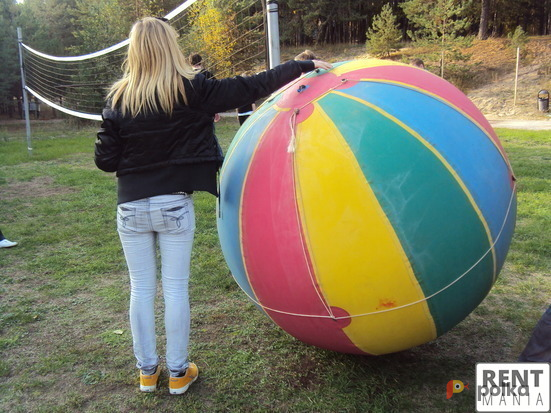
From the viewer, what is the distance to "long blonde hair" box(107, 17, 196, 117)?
2.71m

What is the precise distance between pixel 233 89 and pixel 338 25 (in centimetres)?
3959

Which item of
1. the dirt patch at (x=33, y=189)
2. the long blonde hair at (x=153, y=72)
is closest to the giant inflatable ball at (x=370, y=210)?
the long blonde hair at (x=153, y=72)

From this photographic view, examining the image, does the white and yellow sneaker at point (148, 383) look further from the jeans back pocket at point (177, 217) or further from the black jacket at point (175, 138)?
the black jacket at point (175, 138)

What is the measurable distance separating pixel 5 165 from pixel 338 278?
12216mm

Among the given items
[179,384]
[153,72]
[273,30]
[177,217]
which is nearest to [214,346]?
[179,384]

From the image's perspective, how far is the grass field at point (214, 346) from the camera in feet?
9.87

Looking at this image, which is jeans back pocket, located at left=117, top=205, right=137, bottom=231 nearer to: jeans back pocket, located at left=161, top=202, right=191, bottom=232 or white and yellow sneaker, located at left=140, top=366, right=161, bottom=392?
jeans back pocket, located at left=161, top=202, right=191, bottom=232

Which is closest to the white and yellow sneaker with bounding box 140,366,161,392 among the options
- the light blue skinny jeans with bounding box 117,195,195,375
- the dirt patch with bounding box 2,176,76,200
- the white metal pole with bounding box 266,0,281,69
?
the light blue skinny jeans with bounding box 117,195,195,375

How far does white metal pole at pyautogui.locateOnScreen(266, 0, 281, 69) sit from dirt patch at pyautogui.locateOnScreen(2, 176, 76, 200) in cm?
624

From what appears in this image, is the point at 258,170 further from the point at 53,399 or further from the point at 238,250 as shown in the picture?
the point at 53,399

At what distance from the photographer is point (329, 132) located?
2623 mm

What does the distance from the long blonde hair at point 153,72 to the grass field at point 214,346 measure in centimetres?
176

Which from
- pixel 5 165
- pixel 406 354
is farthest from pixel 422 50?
pixel 406 354

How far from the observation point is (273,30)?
168 inches
